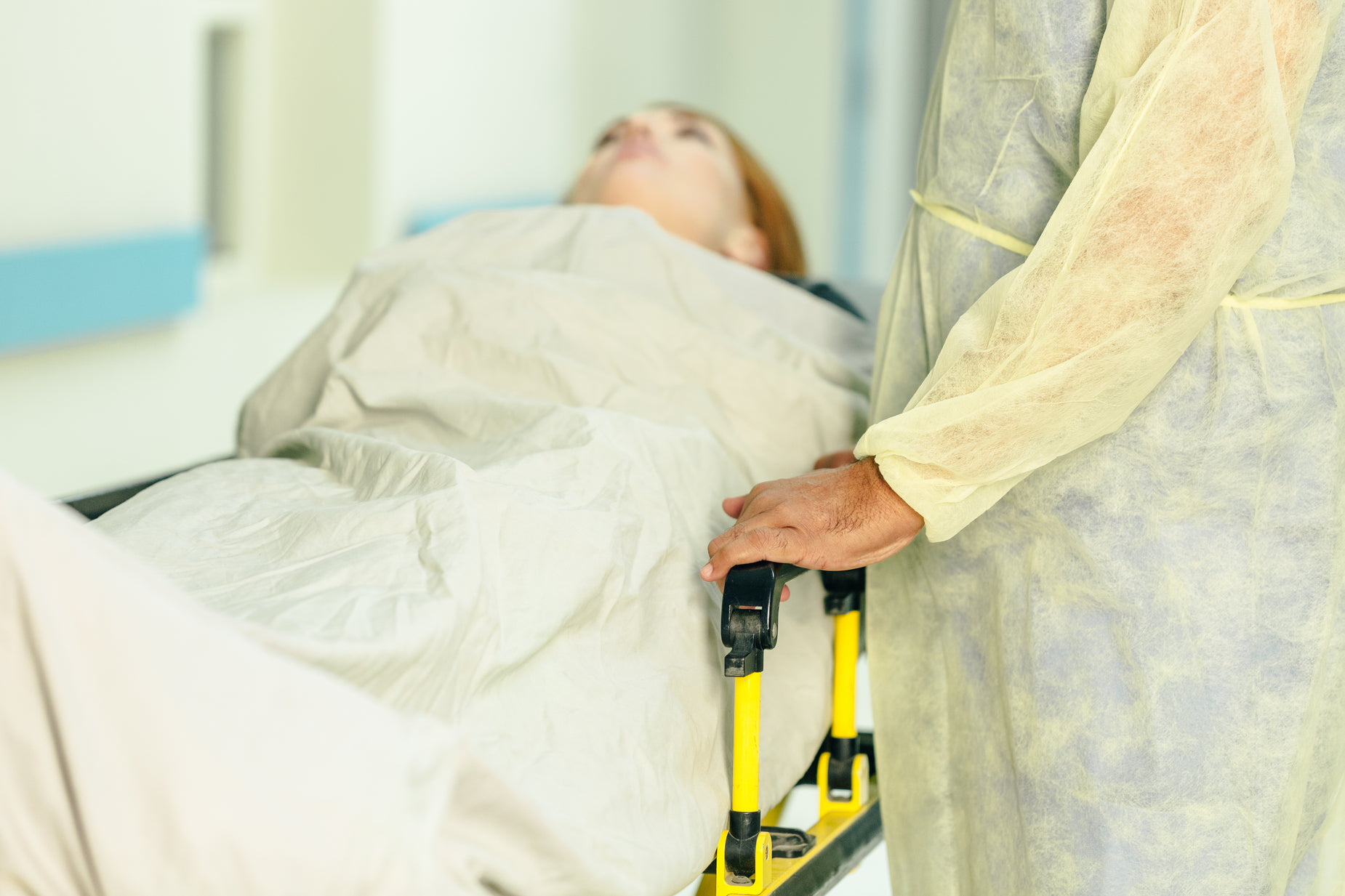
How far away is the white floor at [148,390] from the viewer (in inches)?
96.2

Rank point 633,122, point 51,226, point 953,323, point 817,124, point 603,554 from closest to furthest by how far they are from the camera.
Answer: point 603,554
point 953,323
point 633,122
point 51,226
point 817,124

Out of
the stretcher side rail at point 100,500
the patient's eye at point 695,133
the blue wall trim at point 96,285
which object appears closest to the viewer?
the stretcher side rail at point 100,500

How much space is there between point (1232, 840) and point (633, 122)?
1482mm

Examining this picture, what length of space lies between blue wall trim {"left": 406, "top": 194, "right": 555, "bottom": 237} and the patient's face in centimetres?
88

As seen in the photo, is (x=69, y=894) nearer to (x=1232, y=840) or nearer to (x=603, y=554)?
(x=603, y=554)

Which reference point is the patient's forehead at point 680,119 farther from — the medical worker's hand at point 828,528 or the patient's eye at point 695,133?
the medical worker's hand at point 828,528

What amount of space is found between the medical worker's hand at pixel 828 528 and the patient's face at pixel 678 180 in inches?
41.2

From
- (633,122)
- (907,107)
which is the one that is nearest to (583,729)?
(633,122)

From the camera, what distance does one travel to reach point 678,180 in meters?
2.06

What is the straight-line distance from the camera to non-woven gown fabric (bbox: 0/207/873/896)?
62 centimetres

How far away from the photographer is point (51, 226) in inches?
95.7

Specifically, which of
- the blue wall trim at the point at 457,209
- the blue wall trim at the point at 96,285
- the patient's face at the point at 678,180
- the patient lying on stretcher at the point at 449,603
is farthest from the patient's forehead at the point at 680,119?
the blue wall trim at the point at 96,285

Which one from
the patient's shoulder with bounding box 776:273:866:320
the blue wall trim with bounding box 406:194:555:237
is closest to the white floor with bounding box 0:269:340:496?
the blue wall trim with bounding box 406:194:555:237

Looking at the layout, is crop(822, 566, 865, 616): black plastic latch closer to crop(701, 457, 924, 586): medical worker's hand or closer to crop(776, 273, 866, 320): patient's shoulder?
crop(701, 457, 924, 586): medical worker's hand
